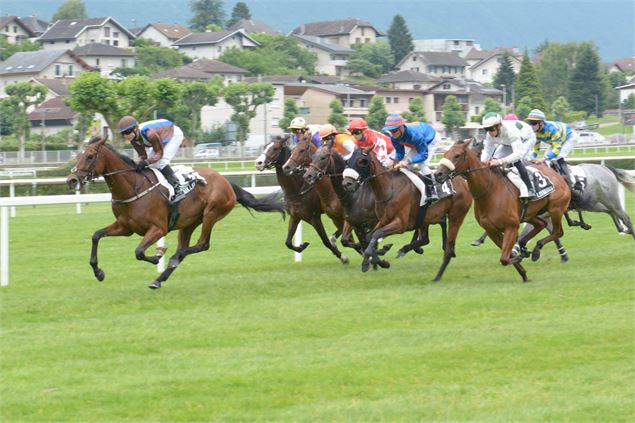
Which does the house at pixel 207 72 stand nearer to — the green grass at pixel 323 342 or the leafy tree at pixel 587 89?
the leafy tree at pixel 587 89

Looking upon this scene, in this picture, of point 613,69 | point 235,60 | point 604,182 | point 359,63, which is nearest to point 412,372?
point 604,182

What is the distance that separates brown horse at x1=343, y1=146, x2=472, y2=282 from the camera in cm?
1045

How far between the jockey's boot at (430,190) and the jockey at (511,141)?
0.59 m

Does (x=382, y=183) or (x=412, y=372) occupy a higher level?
(x=382, y=183)

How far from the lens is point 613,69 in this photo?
155 meters

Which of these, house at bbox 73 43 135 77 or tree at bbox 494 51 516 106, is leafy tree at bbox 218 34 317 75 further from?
tree at bbox 494 51 516 106

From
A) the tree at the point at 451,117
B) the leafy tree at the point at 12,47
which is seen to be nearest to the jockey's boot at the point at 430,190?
the tree at the point at 451,117

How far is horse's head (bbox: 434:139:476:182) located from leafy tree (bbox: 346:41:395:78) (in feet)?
403

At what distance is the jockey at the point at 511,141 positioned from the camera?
10.7 m

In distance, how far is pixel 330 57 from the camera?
141875 mm

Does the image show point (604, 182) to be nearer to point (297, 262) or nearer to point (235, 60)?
point (297, 262)

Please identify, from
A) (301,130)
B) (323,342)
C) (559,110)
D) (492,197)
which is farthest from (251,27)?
(323,342)

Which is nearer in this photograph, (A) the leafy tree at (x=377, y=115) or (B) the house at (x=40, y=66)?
(A) the leafy tree at (x=377, y=115)

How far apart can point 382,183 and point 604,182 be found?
10.8 ft
